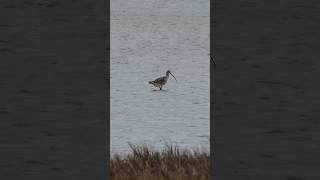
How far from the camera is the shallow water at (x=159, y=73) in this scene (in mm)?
9148

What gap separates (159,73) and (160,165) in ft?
30.3

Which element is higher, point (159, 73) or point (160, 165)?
point (159, 73)

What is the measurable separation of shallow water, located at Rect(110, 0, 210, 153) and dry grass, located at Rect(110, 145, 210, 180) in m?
0.42

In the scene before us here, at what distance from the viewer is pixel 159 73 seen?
1633cm

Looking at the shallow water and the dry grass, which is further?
the shallow water

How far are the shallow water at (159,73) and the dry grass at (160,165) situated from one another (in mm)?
422

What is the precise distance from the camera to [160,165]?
281 inches

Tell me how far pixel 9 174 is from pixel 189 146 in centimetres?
234

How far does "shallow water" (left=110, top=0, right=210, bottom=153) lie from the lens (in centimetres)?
915

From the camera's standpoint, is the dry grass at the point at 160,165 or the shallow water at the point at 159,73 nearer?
the dry grass at the point at 160,165

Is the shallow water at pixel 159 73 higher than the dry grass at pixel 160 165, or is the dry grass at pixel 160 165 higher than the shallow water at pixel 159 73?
the shallow water at pixel 159 73

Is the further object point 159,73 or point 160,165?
point 159,73
